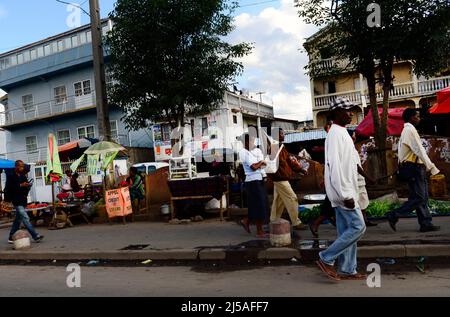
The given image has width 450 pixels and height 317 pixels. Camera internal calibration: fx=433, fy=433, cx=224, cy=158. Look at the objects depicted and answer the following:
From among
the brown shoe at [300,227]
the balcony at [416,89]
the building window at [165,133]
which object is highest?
the balcony at [416,89]

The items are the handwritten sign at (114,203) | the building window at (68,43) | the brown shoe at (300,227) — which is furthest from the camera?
the building window at (68,43)

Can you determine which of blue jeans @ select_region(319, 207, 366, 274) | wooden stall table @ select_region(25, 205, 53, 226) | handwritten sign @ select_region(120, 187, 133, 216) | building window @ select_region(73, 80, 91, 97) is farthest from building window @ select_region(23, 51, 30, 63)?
blue jeans @ select_region(319, 207, 366, 274)

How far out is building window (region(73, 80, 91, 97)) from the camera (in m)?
29.7

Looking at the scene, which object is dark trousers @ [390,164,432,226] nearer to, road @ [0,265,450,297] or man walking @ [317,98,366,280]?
road @ [0,265,450,297]

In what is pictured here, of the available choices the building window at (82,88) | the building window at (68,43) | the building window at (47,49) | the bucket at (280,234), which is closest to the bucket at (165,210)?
the bucket at (280,234)

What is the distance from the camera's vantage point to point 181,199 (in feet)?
36.5

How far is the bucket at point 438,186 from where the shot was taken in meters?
11.2

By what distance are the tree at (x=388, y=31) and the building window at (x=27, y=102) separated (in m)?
27.1

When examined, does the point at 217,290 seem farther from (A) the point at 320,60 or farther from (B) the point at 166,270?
(A) the point at 320,60

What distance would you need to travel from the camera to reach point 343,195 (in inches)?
189

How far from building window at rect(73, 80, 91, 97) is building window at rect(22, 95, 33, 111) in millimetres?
4866

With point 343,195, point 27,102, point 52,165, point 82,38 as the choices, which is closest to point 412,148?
point 343,195

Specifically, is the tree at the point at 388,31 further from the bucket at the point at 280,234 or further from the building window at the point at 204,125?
the building window at the point at 204,125
